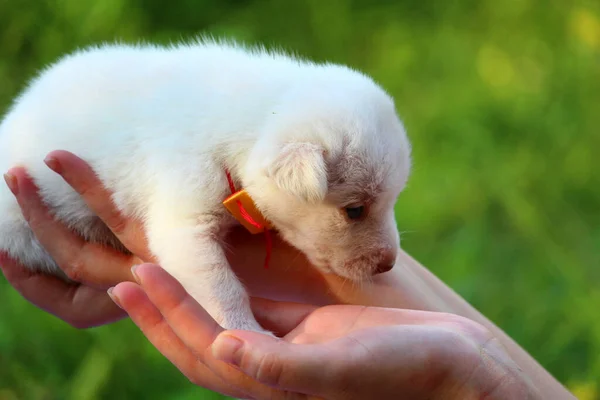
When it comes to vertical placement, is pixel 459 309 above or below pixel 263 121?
below

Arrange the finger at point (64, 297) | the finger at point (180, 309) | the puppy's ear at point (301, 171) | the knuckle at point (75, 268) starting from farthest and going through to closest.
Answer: the finger at point (64, 297), the knuckle at point (75, 268), the puppy's ear at point (301, 171), the finger at point (180, 309)

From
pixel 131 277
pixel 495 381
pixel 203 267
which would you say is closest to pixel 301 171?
pixel 203 267

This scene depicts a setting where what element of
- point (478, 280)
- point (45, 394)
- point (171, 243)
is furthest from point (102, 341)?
point (478, 280)

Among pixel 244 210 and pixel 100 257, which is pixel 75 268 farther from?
pixel 244 210

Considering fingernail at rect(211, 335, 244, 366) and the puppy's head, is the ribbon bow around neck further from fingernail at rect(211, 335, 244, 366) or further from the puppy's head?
fingernail at rect(211, 335, 244, 366)

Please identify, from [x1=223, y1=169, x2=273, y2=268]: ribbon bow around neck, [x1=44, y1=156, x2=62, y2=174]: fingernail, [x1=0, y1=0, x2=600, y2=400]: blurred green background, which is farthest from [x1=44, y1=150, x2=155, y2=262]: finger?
[x1=0, y1=0, x2=600, y2=400]: blurred green background

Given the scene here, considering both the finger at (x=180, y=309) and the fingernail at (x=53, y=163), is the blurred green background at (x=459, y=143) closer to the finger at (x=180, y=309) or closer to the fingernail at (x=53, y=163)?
the fingernail at (x=53, y=163)

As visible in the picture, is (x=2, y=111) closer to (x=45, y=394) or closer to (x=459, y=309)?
(x=45, y=394)

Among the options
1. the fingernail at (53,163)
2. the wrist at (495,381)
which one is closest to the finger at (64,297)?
the fingernail at (53,163)
